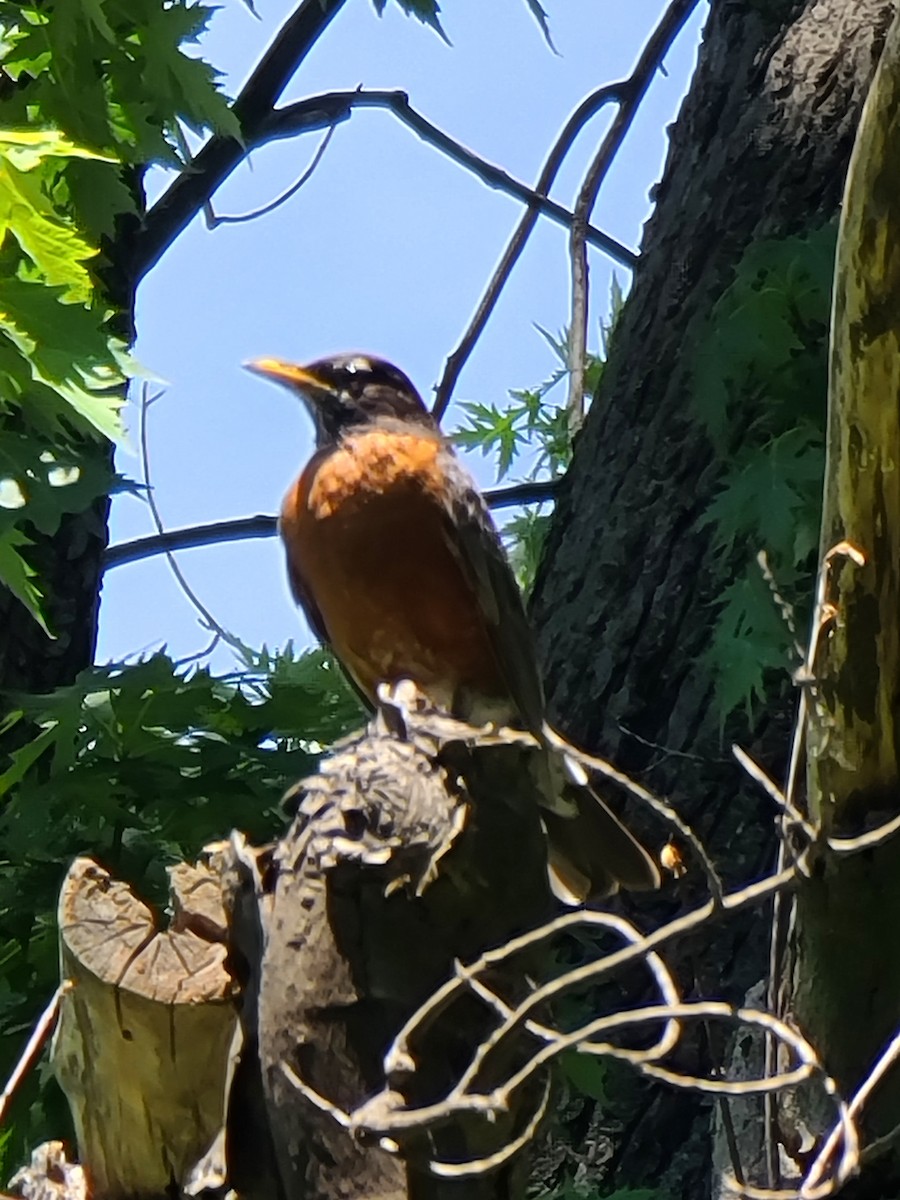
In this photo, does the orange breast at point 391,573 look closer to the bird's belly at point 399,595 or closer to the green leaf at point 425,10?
the bird's belly at point 399,595

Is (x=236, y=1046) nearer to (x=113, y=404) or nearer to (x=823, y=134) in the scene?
(x=113, y=404)

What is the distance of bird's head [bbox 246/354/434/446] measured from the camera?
3.55 meters

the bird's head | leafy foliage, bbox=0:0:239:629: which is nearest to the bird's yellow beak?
the bird's head

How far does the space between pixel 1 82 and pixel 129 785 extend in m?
1.14

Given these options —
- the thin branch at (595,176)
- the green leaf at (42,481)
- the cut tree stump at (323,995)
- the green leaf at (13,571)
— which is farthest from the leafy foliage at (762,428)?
the cut tree stump at (323,995)

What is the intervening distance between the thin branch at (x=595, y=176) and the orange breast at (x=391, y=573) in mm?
846

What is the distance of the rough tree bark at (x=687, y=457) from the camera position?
10.5 feet

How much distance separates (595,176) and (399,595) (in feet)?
5.12

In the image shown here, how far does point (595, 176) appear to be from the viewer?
13.9 ft

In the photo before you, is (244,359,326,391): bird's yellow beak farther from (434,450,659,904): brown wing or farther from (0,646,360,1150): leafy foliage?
(0,646,360,1150): leafy foliage

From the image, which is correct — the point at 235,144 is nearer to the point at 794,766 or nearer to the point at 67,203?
the point at 67,203

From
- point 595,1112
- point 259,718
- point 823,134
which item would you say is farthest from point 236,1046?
point 823,134

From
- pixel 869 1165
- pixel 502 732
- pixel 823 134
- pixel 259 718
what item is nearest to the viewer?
pixel 502 732

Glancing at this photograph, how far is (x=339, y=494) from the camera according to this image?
322 centimetres
